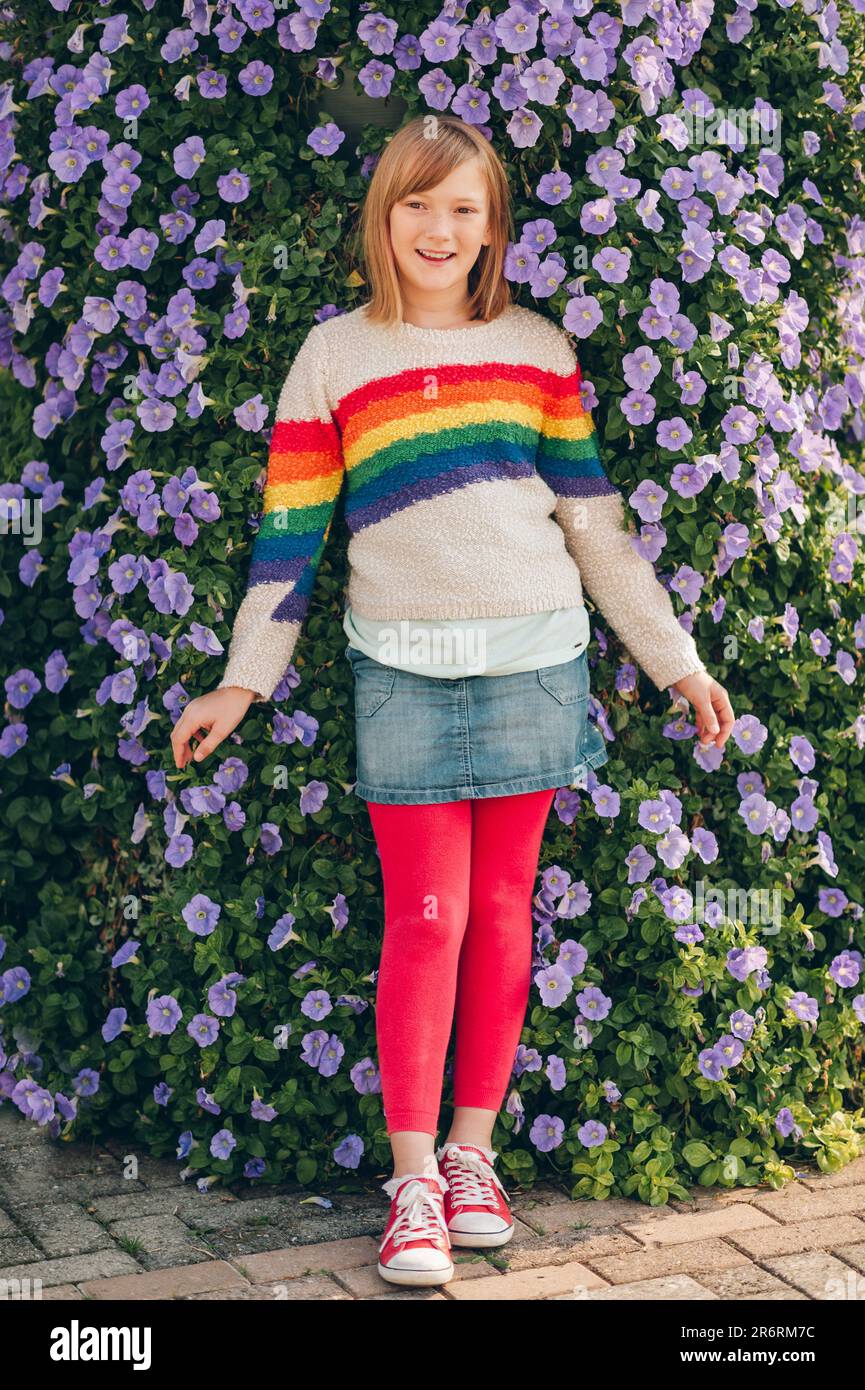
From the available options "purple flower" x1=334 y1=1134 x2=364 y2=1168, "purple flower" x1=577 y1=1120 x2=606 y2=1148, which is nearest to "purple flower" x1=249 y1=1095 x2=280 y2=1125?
"purple flower" x1=334 y1=1134 x2=364 y2=1168

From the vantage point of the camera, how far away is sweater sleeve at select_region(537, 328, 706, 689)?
10.9 ft

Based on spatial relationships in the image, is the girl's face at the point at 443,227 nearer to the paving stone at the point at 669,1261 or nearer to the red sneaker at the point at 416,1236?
the red sneaker at the point at 416,1236

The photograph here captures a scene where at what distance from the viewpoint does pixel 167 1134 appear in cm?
364

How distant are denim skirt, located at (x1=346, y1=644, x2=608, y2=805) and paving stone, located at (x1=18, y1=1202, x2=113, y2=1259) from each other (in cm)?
100

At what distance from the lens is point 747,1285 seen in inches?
119

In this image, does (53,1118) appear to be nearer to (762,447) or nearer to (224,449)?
(224,449)

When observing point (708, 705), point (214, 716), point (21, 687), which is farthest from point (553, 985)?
point (21, 687)

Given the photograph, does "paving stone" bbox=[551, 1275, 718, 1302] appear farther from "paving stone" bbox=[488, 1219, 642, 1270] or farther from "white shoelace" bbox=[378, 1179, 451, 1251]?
"white shoelace" bbox=[378, 1179, 451, 1251]

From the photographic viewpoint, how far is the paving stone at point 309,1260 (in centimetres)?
309

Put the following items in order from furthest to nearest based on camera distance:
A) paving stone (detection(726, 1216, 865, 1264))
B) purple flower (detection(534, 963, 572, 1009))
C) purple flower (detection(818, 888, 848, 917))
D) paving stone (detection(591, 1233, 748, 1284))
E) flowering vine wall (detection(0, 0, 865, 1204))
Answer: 1. purple flower (detection(818, 888, 848, 917))
2. purple flower (detection(534, 963, 572, 1009))
3. flowering vine wall (detection(0, 0, 865, 1204))
4. paving stone (detection(726, 1216, 865, 1264))
5. paving stone (detection(591, 1233, 748, 1284))

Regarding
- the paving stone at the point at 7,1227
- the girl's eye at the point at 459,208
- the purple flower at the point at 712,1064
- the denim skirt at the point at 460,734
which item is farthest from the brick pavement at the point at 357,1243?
the girl's eye at the point at 459,208

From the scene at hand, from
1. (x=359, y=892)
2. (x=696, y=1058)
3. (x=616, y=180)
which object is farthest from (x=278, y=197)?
(x=696, y=1058)

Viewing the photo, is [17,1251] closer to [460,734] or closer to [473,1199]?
[473,1199]

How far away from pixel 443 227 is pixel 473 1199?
1821 millimetres
